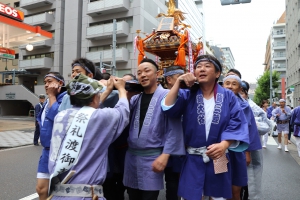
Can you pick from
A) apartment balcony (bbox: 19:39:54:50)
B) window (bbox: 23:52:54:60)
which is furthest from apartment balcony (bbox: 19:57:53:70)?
apartment balcony (bbox: 19:39:54:50)

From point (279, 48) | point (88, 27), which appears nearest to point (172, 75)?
point (88, 27)

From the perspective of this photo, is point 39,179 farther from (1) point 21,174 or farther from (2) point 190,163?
(1) point 21,174

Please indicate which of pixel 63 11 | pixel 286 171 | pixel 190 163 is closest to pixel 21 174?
pixel 190 163

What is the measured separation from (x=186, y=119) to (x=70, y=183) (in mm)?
1082

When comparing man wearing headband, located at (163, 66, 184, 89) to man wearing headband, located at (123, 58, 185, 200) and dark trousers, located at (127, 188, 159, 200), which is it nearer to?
man wearing headband, located at (123, 58, 185, 200)

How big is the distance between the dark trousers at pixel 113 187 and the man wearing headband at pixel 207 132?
3.30 ft

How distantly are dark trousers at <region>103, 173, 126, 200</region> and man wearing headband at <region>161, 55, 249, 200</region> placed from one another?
1.01 metres

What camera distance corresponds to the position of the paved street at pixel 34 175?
411cm

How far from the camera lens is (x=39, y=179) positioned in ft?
8.00

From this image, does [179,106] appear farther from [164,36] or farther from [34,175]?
[164,36]

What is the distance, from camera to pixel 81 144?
67.5 inches

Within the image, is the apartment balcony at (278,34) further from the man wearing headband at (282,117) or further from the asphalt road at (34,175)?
the asphalt road at (34,175)

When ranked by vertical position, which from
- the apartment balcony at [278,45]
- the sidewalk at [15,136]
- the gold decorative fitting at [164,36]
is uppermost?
the apartment balcony at [278,45]

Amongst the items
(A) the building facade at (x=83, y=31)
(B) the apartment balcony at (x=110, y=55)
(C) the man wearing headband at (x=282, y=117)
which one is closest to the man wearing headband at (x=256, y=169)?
(C) the man wearing headband at (x=282, y=117)
